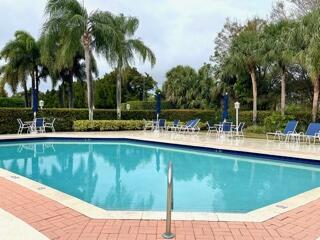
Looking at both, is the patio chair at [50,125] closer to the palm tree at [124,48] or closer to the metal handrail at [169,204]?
the palm tree at [124,48]

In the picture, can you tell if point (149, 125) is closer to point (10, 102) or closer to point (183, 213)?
point (10, 102)

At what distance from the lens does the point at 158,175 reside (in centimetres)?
896

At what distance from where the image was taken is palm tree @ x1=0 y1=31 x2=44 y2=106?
2503 cm

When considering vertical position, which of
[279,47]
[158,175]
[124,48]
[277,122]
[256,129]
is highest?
[124,48]

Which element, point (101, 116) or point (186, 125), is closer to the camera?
point (186, 125)

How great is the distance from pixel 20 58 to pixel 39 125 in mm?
9715

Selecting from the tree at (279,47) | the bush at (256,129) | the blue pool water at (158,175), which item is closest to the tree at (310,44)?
the tree at (279,47)

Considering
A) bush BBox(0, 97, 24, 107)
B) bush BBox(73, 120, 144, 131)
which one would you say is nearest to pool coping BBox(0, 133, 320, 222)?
bush BBox(73, 120, 144, 131)

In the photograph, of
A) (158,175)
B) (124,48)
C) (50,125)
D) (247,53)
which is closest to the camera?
(158,175)

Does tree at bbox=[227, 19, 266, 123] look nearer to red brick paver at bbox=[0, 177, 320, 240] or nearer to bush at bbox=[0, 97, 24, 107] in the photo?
red brick paver at bbox=[0, 177, 320, 240]

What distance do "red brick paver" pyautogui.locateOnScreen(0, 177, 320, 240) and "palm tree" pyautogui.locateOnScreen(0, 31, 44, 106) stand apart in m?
22.2

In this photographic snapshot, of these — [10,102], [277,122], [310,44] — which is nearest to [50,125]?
[277,122]

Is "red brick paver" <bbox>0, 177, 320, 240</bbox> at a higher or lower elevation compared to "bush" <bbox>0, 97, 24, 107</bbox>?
lower

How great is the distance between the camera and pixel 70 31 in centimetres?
1841
